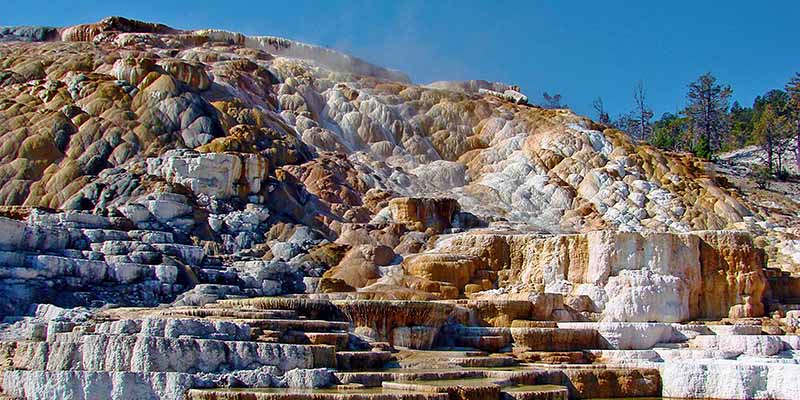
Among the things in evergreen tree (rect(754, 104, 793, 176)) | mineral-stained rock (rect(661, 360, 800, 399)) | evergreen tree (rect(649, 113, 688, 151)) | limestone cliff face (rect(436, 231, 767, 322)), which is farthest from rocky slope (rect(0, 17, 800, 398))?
evergreen tree (rect(649, 113, 688, 151))

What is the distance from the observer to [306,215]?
31.6 metres

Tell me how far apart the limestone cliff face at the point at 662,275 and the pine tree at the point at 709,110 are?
35930mm

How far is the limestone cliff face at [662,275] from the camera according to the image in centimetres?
2489

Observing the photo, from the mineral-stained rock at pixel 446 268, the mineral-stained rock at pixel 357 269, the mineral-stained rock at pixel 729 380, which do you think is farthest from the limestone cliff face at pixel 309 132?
the mineral-stained rock at pixel 729 380

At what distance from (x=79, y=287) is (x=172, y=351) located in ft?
25.5

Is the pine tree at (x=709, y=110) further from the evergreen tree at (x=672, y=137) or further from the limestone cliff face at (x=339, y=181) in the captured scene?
the limestone cliff face at (x=339, y=181)

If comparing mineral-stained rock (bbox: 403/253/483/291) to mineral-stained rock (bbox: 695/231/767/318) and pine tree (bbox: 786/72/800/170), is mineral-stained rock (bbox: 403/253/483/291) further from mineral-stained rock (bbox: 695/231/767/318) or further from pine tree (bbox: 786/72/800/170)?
pine tree (bbox: 786/72/800/170)

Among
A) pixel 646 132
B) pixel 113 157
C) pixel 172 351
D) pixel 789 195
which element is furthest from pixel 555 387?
pixel 646 132

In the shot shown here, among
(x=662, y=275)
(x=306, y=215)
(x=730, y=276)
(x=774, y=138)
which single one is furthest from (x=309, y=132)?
(x=774, y=138)

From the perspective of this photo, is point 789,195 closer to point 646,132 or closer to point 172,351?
point 646,132

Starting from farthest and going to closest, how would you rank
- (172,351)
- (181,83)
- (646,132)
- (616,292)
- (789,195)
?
(646,132)
(789,195)
(181,83)
(616,292)
(172,351)

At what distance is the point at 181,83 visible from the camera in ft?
117

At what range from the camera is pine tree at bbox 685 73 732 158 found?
61731mm

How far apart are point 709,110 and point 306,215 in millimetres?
36573
